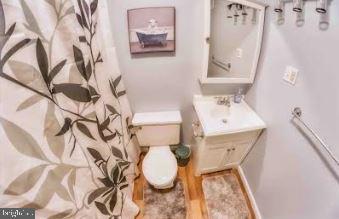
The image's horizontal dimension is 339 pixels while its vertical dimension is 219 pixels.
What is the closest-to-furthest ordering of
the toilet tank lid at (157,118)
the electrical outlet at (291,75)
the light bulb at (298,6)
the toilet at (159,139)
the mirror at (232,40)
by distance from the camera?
the light bulb at (298,6) < the electrical outlet at (291,75) < the mirror at (232,40) < the toilet at (159,139) < the toilet tank lid at (157,118)

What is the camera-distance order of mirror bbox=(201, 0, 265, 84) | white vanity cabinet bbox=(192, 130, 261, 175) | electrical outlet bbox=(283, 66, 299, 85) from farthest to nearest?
white vanity cabinet bbox=(192, 130, 261, 175) < mirror bbox=(201, 0, 265, 84) < electrical outlet bbox=(283, 66, 299, 85)

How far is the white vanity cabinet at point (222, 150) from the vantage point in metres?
1.54

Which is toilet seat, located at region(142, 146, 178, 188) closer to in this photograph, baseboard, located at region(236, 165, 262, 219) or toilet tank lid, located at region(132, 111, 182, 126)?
toilet tank lid, located at region(132, 111, 182, 126)

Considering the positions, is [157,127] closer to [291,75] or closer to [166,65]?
[166,65]

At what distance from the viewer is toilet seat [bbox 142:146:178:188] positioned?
1.56 m

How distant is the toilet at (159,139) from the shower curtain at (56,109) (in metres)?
0.42

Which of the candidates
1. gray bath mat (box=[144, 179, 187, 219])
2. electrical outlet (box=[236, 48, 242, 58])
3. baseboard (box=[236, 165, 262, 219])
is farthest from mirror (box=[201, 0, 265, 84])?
gray bath mat (box=[144, 179, 187, 219])

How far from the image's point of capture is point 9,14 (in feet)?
2.19

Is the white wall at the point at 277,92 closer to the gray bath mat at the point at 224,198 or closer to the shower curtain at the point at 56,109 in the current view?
the gray bath mat at the point at 224,198

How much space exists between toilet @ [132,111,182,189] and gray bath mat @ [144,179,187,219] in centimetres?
9

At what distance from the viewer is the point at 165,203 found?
1.71 m

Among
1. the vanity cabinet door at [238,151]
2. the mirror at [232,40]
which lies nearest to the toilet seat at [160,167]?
the vanity cabinet door at [238,151]

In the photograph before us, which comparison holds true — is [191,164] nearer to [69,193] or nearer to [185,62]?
[185,62]

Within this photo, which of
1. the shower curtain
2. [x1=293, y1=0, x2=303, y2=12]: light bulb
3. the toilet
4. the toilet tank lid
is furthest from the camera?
the toilet tank lid
